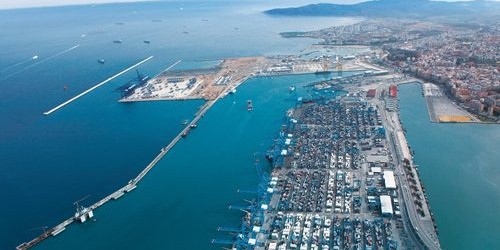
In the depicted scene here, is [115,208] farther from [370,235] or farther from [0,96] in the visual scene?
[0,96]

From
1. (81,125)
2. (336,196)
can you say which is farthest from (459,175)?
(81,125)

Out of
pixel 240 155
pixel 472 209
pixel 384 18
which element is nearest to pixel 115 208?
pixel 240 155

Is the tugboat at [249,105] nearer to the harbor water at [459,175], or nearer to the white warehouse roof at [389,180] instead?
the harbor water at [459,175]

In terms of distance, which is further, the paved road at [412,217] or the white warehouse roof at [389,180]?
the white warehouse roof at [389,180]

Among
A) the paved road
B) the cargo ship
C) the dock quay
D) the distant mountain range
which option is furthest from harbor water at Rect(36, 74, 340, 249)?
the distant mountain range

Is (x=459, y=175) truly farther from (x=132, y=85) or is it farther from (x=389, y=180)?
(x=132, y=85)

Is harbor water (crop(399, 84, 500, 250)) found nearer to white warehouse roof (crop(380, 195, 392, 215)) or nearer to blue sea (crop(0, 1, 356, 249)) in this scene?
white warehouse roof (crop(380, 195, 392, 215))

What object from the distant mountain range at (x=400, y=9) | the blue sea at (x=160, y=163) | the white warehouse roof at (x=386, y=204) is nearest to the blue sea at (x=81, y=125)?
the blue sea at (x=160, y=163)
